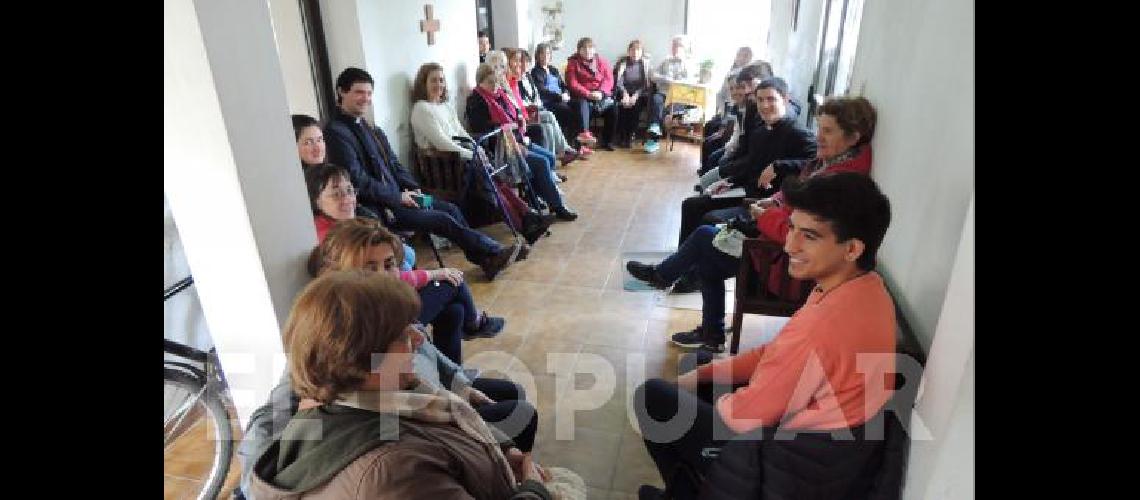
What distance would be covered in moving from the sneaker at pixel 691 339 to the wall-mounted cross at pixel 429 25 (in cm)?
271

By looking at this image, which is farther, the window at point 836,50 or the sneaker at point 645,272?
the window at point 836,50

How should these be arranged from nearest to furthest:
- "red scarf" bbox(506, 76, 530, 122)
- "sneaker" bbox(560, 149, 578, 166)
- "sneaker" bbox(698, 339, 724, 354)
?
"sneaker" bbox(698, 339, 724, 354), "red scarf" bbox(506, 76, 530, 122), "sneaker" bbox(560, 149, 578, 166)

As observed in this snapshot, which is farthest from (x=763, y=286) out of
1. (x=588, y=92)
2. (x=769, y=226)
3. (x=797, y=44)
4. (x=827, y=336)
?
(x=588, y=92)

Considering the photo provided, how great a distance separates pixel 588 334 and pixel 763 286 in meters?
0.87

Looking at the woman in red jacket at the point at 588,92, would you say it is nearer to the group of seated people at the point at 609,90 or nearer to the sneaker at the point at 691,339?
the group of seated people at the point at 609,90

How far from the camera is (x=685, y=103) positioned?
252 inches

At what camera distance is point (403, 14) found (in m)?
4.04

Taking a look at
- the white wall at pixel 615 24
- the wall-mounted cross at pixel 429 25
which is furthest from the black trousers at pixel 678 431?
the white wall at pixel 615 24

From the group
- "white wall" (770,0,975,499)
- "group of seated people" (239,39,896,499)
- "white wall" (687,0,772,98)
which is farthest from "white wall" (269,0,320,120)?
"white wall" (687,0,772,98)

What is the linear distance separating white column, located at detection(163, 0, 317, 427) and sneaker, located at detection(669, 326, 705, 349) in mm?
1652

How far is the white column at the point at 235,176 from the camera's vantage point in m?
1.45

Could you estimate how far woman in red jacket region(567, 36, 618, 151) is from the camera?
6406mm

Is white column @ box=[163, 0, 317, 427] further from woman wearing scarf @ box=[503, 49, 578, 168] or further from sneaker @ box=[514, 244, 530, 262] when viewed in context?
woman wearing scarf @ box=[503, 49, 578, 168]
